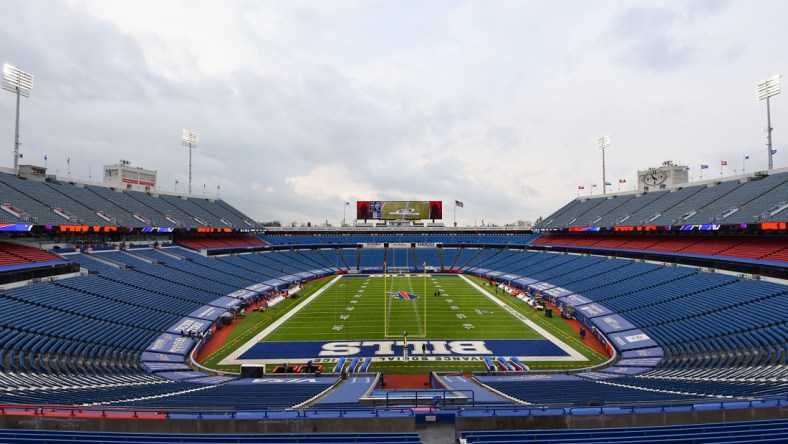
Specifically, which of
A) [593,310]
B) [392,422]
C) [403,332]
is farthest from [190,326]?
[593,310]

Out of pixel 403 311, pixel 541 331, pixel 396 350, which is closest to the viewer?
pixel 396 350

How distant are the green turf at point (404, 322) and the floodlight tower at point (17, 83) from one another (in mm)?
25500

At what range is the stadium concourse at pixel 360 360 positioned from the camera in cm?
750

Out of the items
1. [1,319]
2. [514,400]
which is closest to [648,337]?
[514,400]

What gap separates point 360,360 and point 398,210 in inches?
1733

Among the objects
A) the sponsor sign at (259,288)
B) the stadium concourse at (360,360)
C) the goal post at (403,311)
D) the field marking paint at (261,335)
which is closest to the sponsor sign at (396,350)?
the field marking paint at (261,335)

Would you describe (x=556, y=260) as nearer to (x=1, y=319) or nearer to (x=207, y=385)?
(x=207, y=385)

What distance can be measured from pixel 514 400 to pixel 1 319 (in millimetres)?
21162

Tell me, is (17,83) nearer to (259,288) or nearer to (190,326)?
(259,288)

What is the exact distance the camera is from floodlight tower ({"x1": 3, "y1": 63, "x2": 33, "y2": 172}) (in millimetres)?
32131

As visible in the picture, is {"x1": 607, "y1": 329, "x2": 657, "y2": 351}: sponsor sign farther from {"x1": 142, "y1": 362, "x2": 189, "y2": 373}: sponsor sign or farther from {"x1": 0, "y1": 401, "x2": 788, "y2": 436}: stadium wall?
{"x1": 142, "y1": 362, "x2": 189, "y2": 373}: sponsor sign

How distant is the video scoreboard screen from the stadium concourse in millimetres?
14359

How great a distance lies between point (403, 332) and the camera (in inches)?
1019

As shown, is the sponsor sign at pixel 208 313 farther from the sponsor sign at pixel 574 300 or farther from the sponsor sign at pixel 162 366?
the sponsor sign at pixel 574 300
